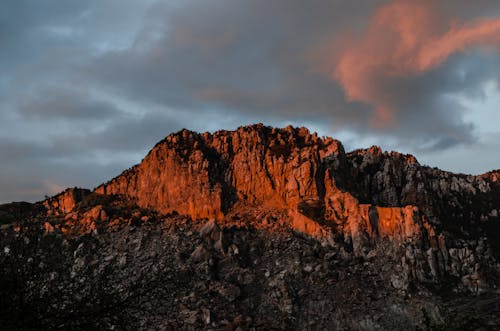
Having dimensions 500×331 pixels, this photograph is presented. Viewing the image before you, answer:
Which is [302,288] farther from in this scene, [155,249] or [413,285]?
[155,249]

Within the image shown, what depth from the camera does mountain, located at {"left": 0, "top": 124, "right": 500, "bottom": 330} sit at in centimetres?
6712

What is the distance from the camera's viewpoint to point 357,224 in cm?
8062

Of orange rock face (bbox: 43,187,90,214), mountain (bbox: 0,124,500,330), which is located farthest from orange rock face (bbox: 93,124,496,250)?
orange rock face (bbox: 43,187,90,214)

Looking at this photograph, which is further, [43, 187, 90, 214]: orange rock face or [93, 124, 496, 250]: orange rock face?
[43, 187, 90, 214]: orange rock face

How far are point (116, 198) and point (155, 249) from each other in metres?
23.2

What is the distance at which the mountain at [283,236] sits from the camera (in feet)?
220

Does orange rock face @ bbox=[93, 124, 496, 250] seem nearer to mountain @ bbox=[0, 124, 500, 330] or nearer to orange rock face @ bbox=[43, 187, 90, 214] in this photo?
mountain @ bbox=[0, 124, 500, 330]

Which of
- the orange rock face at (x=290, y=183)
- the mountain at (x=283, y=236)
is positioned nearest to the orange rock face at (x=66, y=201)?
the mountain at (x=283, y=236)

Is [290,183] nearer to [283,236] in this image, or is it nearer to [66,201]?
[283,236]

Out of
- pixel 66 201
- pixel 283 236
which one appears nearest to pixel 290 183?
pixel 283 236

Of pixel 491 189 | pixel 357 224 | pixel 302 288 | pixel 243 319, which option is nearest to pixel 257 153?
pixel 357 224

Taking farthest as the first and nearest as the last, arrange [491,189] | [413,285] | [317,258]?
[491,189]
[317,258]
[413,285]

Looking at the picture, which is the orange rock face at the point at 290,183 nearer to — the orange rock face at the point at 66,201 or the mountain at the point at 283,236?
the mountain at the point at 283,236

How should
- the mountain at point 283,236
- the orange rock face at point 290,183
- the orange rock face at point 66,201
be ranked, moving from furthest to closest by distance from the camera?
the orange rock face at point 66,201, the orange rock face at point 290,183, the mountain at point 283,236
